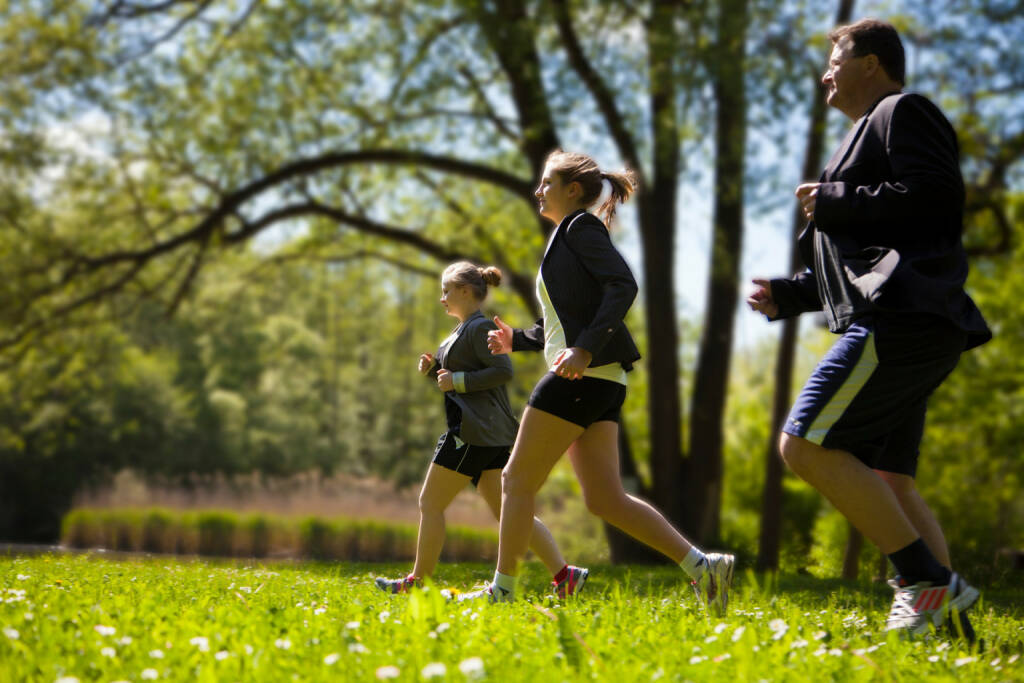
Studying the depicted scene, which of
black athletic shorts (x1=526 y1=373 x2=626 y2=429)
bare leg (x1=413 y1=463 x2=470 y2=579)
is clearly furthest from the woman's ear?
bare leg (x1=413 y1=463 x2=470 y2=579)

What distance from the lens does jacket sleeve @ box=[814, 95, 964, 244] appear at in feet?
11.7

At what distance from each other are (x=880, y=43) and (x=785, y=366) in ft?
33.7

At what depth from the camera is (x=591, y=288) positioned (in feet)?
14.7

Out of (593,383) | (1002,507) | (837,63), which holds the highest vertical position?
(837,63)

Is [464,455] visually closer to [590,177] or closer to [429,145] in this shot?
[590,177]

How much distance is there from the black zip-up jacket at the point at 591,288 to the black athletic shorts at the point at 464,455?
4.57 feet

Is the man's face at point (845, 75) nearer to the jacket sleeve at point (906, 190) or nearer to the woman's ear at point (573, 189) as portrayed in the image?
the jacket sleeve at point (906, 190)

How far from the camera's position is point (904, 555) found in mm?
3572

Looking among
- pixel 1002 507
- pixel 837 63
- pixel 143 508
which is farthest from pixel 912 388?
pixel 1002 507

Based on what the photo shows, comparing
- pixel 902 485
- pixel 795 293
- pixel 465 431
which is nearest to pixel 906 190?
pixel 795 293

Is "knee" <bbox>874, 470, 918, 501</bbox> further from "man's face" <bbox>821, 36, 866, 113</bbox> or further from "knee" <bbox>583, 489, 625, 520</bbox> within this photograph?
"man's face" <bbox>821, 36, 866, 113</bbox>

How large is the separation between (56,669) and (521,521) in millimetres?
2177

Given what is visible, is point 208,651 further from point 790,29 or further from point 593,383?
point 790,29

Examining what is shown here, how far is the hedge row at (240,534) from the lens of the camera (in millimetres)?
15141
